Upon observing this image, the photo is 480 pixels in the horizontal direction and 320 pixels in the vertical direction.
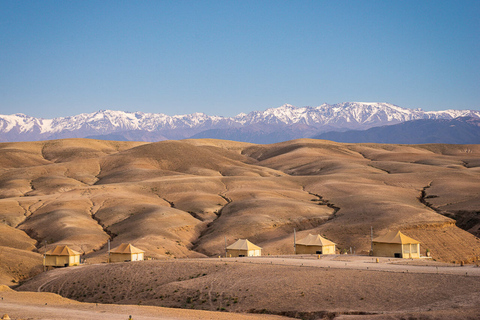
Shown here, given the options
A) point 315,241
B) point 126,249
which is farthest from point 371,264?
point 126,249

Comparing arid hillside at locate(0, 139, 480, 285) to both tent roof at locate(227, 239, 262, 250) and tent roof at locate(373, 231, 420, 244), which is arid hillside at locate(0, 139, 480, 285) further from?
tent roof at locate(373, 231, 420, 244)

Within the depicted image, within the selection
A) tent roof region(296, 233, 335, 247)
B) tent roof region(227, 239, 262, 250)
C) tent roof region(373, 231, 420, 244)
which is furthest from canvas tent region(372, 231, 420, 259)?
tent roof region(227, 239, 262, 250)

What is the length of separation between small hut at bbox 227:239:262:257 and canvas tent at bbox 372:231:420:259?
13.6 metres

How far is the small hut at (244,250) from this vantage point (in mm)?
65938

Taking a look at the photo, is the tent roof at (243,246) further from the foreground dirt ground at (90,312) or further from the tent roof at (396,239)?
the foreground dirt ground at (90,312)

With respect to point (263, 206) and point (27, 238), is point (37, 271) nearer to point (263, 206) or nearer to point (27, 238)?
point (27, 238)

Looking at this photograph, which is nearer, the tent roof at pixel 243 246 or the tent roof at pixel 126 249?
the tent roof at pixel 126 249

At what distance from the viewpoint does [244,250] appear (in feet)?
217

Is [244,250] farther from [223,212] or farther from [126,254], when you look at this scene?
[223,212]

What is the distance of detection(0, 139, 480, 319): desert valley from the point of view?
38.5 m

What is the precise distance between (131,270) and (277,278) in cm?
1550

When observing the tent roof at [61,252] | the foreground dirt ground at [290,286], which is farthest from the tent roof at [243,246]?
the tent roof at [61,252]

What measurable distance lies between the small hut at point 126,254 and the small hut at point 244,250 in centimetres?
1031

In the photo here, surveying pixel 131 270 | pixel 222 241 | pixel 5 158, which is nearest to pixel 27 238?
pixel 222 241
